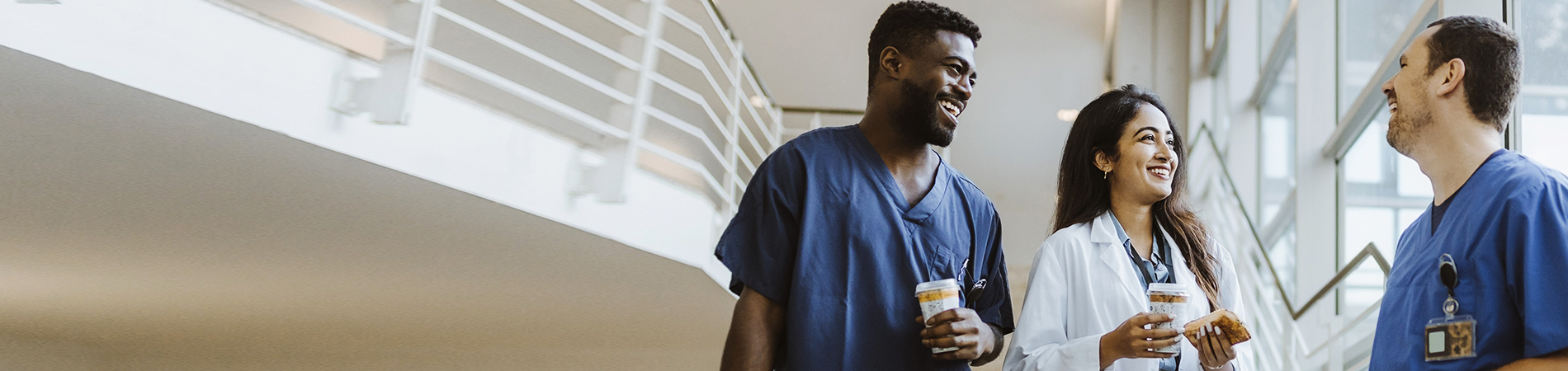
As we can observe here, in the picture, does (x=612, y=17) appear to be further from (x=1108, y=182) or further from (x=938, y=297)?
(x=938, y=297)

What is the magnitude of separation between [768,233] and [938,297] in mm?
315

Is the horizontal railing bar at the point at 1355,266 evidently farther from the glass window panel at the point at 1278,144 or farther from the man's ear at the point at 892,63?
the glass window panel at the point at 1278,144

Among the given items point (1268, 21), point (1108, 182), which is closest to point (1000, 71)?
point (1268, 21)

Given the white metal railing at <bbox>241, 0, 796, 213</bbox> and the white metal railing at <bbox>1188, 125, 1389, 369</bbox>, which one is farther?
the white metal railing at <bbox>241, 0, 796, 213</bbox>

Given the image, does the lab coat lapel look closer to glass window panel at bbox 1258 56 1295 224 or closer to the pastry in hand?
the pastry in hand

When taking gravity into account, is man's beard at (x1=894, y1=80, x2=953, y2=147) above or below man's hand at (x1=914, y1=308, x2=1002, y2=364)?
above

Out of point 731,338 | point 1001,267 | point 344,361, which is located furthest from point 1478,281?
point 344,361

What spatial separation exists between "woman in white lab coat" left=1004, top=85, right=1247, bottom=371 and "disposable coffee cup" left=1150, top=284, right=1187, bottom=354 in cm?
14

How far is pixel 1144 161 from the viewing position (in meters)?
2.30

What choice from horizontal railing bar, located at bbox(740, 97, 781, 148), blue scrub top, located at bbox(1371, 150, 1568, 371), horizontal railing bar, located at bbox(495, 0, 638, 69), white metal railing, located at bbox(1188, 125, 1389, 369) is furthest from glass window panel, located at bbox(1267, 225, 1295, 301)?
blue scrub top, located at bbox(1371, 150, 1568, 371)

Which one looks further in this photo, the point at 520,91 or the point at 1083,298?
the point at 520,91

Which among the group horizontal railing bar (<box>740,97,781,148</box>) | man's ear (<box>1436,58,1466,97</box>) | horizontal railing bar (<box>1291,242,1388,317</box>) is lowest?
Answer: horizontal railing bar (<box>1291,242,1388,317</box>)

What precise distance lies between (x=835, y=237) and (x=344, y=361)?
664 centimetres

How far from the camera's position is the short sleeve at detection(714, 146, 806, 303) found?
1912 millimetres
